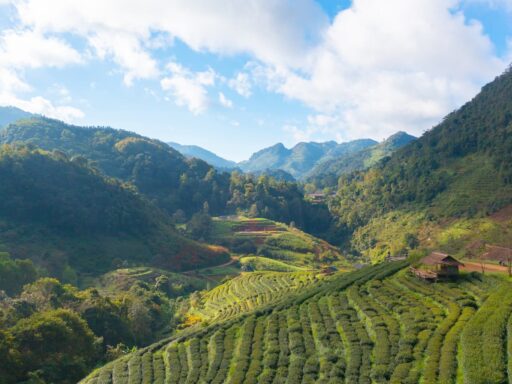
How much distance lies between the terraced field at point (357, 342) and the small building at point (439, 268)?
41.5 inches

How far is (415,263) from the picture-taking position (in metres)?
43.1

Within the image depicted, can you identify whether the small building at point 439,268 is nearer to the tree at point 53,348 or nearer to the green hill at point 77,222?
the tree at point 53,348

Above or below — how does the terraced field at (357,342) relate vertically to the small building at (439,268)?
below

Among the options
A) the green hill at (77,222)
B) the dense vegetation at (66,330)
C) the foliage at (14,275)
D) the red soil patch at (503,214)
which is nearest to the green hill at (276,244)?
the green hill at (77,222)

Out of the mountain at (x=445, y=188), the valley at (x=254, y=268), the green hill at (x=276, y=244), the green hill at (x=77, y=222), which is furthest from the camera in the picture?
the green hill at (x=276, y=244)

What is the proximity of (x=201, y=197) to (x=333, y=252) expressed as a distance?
2630 inches

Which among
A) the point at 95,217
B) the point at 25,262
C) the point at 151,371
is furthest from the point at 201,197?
the point at 151,371

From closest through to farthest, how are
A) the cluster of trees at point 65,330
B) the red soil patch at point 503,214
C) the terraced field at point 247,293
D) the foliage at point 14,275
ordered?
the cluster of trees at point 65,330 < the terraced field at point 247,293 < the foliage at point 14,275 < the red soil patch at point 503,214

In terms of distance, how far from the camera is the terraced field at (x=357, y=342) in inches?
965

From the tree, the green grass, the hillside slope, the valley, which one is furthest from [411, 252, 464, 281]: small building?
the hillside slope

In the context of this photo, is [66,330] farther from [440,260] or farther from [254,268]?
[254,268]

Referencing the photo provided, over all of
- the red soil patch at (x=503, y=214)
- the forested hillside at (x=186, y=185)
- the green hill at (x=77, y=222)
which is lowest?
the green hill at (x=77, y=222)

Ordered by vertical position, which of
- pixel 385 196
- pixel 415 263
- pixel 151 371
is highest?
pixel 385 196

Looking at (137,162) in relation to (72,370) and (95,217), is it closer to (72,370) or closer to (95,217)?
(95,217)
